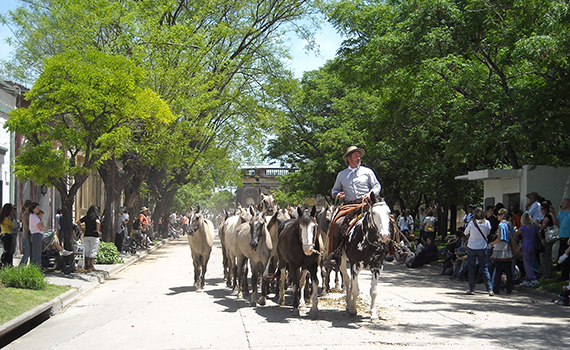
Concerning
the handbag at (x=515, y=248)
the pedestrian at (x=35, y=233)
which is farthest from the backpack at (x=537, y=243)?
the pedestrian at (x=35, y=233)

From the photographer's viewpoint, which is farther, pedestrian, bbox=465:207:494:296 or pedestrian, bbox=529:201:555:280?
pedestrian, bbox=529:201:555:280

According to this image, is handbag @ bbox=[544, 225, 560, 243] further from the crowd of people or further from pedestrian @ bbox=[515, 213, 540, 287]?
pedestrian @ bbox=[515, 213, 540, 287]

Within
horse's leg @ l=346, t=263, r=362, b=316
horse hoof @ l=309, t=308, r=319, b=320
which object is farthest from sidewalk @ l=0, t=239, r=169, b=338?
horse's leg @ l=346, t=263, r=362, b=316

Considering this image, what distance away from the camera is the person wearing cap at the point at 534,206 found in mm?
17062

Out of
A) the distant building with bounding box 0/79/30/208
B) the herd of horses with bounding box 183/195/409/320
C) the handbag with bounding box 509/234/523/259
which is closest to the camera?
the herd of horses with bounding box 183/195/409/320

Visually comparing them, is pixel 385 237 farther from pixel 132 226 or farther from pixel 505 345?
pixel 132 226

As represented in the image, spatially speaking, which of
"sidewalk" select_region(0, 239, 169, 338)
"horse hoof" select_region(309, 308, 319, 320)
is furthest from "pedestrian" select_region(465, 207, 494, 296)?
"sidewalk" select_region(0, 239, 169, 338)

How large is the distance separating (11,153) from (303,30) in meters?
15.9

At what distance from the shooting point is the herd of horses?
9.82m

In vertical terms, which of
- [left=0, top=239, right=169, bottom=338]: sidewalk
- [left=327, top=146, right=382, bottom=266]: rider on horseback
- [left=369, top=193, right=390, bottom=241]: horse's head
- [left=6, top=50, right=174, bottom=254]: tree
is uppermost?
[left=6, top=50, right=174, bottom=254]: tree

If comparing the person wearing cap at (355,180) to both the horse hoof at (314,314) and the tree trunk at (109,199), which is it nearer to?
the horse hoof at (314,314)

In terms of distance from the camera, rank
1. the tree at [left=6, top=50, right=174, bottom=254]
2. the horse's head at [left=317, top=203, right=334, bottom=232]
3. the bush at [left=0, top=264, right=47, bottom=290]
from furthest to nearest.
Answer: the tree at [left=6, top=50, right=174, bottom=254], the bush at [left=0, top=264, right=47, bottom=290], the horse's head at [left=317, top=203, right=334, bottom=232]

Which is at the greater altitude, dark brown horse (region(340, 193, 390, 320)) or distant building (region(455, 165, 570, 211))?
distant building (region(455, 165, 570, 211))

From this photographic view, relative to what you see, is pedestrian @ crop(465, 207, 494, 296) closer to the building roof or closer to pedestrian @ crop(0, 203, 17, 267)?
the building roof
